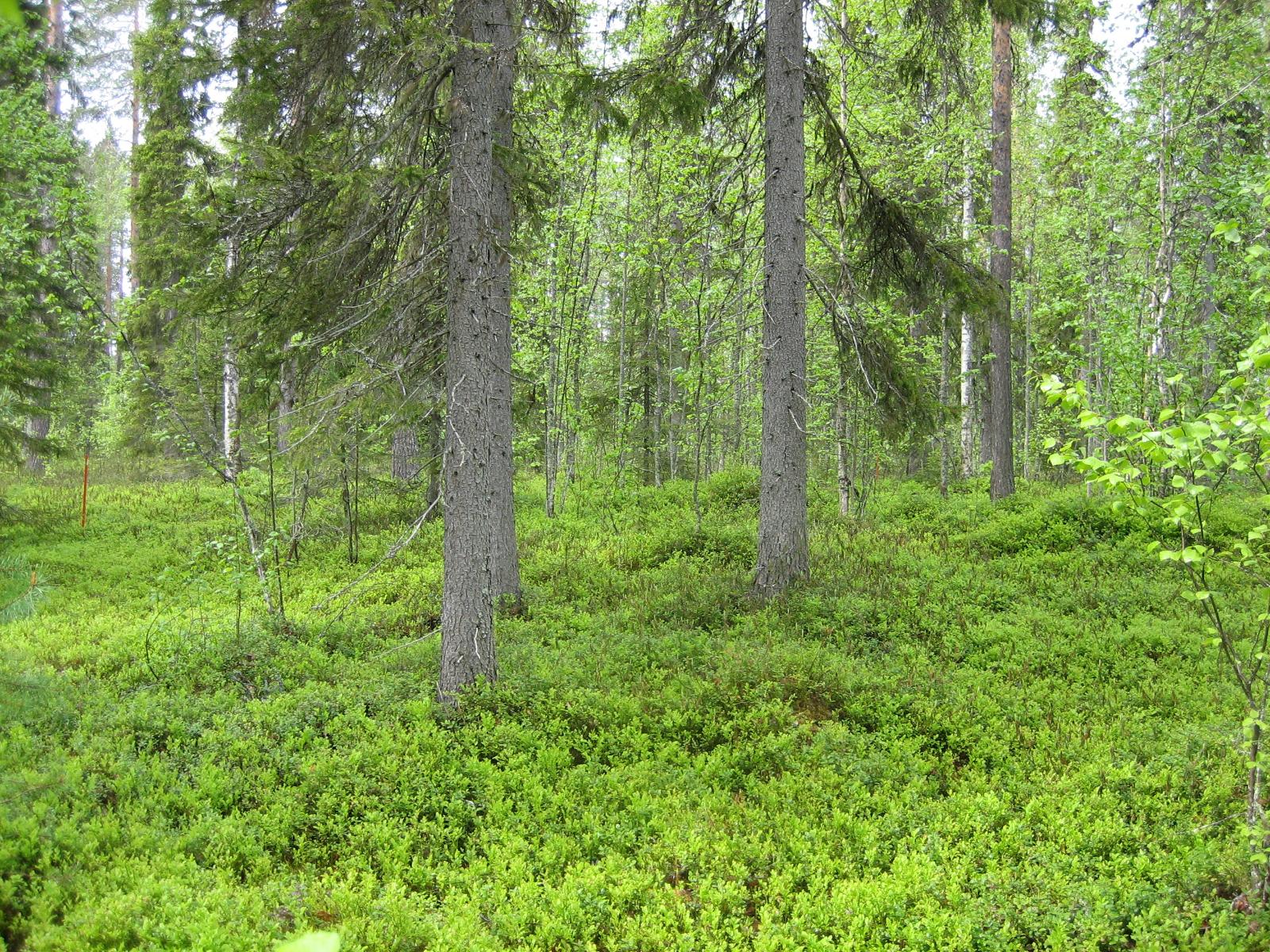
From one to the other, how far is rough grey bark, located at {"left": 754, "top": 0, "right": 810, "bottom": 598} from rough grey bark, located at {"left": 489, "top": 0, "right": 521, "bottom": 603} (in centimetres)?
332

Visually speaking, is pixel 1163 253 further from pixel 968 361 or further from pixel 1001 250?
pixel 968 361

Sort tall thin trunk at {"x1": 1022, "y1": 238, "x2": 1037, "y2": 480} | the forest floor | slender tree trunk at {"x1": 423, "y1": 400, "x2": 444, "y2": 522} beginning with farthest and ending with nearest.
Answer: tall thin trunk at {"x1": 1022, "y1": 238, "x2": 1037, "y2": 480}
slender tree trunk at {"x1": 423, "y1": 400, "x2": 444, "y2": 522}
the forest floor

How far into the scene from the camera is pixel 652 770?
654 cm

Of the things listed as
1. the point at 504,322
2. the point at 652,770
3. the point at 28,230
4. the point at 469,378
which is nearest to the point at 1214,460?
the point at 652,770

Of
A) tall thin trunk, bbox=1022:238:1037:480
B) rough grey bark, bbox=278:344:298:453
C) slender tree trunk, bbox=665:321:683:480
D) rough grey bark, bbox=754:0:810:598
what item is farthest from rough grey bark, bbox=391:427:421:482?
tall thin trunk, bbox=1022:238:1037:480

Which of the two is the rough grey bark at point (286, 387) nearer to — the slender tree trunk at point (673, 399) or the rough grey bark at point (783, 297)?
the rough grey bark at point (783, 297)

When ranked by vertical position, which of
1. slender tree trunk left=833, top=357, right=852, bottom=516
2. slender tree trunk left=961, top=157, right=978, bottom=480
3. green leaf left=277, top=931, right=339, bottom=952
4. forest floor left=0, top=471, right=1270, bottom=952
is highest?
slender tree trunk left=961, top=157, right=978, bottom=480

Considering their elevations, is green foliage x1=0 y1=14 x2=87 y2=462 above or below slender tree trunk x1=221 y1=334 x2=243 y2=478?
above

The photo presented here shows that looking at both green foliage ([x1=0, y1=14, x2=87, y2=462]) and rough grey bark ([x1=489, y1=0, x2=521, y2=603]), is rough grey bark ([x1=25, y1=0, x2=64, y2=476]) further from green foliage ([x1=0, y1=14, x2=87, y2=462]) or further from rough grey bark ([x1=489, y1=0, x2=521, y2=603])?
rough grey bark ([x1=489, y1=0, x2=521, y2=603])

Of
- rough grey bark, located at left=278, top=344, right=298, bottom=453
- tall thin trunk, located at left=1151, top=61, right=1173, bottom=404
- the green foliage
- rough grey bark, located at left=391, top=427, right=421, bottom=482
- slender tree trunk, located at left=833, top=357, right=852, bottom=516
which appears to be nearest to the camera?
rough grey bark, located at left=278, top=344, right=298, bottom=453

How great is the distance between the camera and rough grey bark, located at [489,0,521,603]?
848 centimetres

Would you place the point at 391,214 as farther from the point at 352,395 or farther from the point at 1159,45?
the point at 1159,45

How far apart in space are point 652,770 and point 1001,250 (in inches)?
475

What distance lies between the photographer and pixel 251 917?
4.71 m
